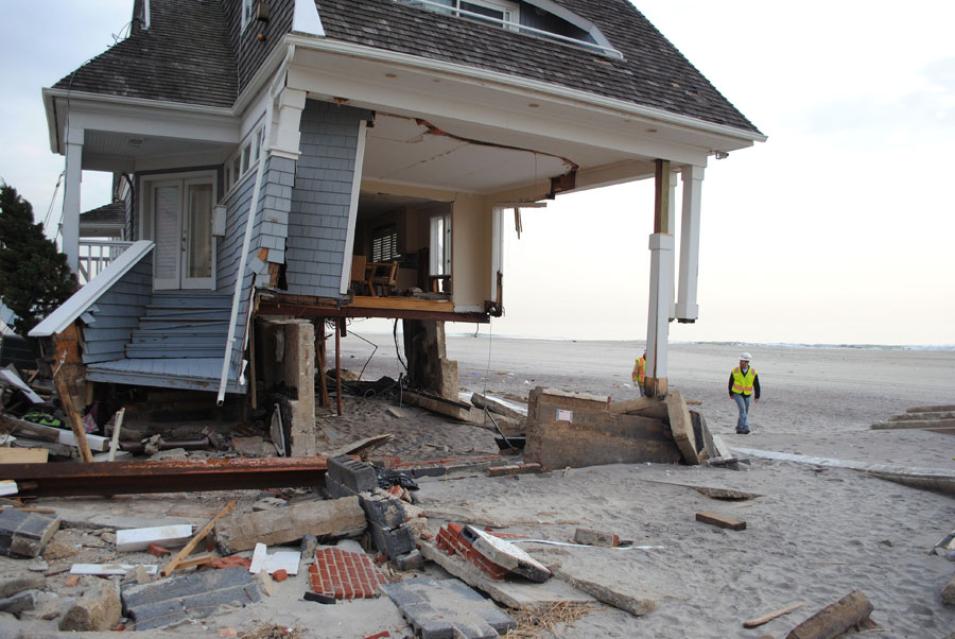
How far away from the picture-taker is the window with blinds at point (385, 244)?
56.9 ft

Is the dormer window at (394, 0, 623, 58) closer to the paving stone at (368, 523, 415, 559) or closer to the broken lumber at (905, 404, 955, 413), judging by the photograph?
the paving stone at (368, 523, 415, 559)

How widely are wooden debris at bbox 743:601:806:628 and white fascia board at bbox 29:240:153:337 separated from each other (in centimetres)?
829

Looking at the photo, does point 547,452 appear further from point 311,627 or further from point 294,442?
point 311,627

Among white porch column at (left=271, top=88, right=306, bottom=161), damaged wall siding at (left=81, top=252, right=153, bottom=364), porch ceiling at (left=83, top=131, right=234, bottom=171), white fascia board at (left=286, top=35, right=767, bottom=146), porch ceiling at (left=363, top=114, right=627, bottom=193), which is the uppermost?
white fascia board at (left=286, top=35, right=767, bottom=146)

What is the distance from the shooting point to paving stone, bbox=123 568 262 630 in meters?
4.58

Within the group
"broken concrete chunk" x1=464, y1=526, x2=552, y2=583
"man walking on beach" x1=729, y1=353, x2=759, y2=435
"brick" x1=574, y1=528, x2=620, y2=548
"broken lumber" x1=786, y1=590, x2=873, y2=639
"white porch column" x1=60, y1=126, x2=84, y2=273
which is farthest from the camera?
"man walking on beach" x1=729, y1=353, x2=759, y2=435

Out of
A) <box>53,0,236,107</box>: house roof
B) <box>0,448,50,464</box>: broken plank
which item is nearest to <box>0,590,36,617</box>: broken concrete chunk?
<box>0,448,50,464</box>: broken plank

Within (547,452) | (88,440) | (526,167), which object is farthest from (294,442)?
(526,167)

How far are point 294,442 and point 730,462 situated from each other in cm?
569

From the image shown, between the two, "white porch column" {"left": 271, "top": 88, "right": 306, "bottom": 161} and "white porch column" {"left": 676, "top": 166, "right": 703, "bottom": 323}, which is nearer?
"white porch column" {"left": 271, "top": 88, "right": 306, "bottom": 161}

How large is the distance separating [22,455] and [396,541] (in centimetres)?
442

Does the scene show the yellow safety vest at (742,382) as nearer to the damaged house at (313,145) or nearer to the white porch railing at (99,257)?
the damaged house at (313,145)

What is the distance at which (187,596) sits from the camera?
4.83 metres

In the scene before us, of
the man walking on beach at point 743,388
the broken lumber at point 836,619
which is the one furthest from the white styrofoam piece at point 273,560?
the man walking on beach at point 743,388
